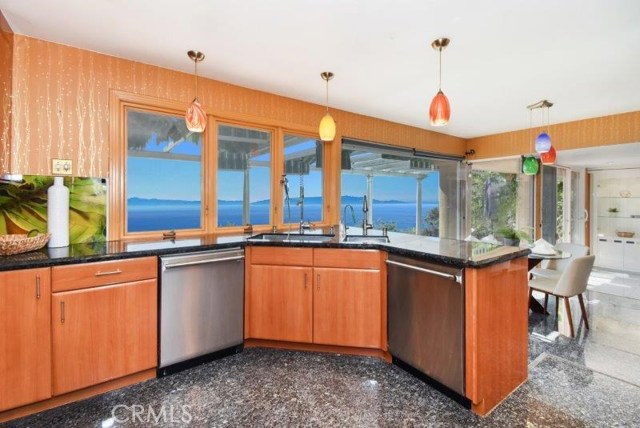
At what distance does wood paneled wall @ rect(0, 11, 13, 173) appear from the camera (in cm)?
209

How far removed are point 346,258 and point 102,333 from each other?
67.9 inches

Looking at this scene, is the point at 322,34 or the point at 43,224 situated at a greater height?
the point at 322,34

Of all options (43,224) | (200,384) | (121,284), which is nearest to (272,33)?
(121,284)

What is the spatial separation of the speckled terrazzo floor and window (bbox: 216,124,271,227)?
55.5 inches

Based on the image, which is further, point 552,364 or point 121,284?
point 552,364

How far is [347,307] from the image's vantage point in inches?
98.0

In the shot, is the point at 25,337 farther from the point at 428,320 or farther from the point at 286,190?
the point at 428,320

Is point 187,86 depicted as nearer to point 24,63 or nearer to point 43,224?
point 24,63

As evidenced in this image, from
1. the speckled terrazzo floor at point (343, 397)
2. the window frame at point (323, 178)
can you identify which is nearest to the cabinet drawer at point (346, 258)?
the speckled terrazzo floor at point (343, 397)

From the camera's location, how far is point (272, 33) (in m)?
2.21

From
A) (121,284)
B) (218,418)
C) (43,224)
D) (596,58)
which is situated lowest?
(218,418)

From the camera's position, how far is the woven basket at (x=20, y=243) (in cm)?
190

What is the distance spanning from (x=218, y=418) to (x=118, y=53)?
2.79 meters

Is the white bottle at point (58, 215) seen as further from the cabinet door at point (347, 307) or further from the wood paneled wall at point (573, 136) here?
the wood paneled wall at point (573, 136)
